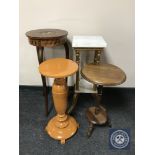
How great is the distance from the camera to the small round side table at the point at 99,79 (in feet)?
4.62

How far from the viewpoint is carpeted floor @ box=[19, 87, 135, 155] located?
58.9 inches

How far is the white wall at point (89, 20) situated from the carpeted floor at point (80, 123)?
462mm

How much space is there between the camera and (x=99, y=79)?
1423mm

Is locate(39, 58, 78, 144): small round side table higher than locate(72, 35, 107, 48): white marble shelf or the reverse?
the reverse

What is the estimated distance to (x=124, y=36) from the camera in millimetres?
1948

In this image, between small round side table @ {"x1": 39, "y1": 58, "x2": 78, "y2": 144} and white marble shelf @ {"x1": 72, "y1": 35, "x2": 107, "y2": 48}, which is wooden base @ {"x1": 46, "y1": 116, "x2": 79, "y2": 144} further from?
white marble shelf @ {"x1": 72, "y1": 35, "x2": 107, "y2": 48}

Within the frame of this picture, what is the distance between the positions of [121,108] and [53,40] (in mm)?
1017

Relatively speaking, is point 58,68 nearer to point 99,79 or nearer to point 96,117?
point 99,79

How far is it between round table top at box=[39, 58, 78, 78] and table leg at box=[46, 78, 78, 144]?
0.11 metres


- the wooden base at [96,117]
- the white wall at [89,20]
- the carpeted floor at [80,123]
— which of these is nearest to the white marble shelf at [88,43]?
the white wall at [89,20]

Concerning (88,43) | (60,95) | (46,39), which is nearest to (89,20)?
(88,43)

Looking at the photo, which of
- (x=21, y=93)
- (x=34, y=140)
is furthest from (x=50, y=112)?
(x=21, y=93)

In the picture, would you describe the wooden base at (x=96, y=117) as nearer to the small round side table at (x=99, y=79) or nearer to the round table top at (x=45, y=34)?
the small round side table at (x=99, y=79)

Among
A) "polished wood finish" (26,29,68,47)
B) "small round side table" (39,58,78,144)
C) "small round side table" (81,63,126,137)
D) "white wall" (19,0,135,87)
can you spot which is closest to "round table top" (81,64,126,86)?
"small round side table" (81,63,126,137)
